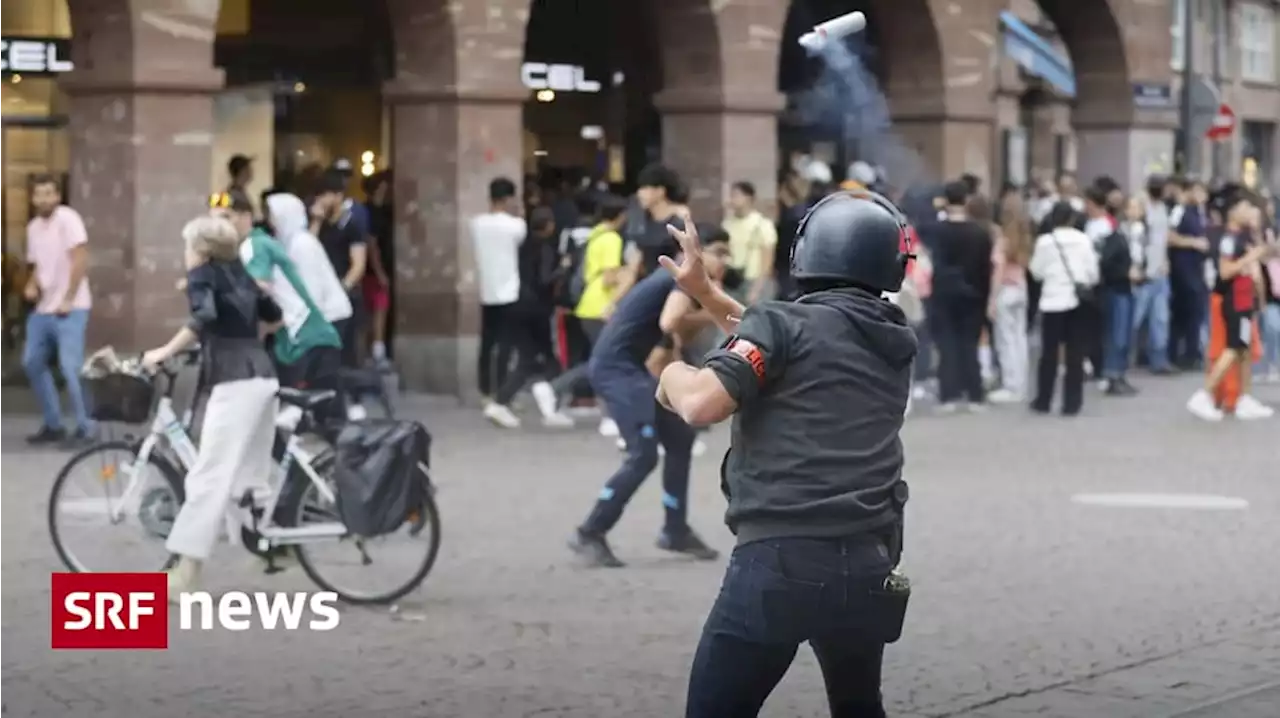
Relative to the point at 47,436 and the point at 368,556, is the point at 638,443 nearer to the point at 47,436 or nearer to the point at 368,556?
the point at 368,556

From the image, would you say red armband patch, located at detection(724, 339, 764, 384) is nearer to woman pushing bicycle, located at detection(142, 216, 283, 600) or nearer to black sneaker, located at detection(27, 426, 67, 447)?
woman pushing bicycle, located at detection(142, 216, 283, 600)

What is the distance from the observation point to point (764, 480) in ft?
18.4

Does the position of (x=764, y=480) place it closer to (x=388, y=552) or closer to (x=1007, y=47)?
(x=388, y=552)

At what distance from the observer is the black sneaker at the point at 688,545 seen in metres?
12.0

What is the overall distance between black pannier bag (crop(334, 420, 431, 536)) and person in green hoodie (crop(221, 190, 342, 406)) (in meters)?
1.26

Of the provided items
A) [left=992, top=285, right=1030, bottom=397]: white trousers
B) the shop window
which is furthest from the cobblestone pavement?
the shop window

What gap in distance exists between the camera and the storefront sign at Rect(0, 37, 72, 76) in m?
21.9

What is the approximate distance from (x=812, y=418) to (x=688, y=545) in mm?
6502

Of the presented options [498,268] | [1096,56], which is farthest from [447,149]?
[1096,56]

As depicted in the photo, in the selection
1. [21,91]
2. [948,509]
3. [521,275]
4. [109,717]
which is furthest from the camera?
[21,91]

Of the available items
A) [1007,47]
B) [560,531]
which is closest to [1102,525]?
[560,531]

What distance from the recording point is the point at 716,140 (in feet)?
79.7

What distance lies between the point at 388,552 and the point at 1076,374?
424 inches

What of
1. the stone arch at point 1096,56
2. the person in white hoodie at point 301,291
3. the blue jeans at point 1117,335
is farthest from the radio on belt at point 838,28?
the stone arch at point 1096,56
